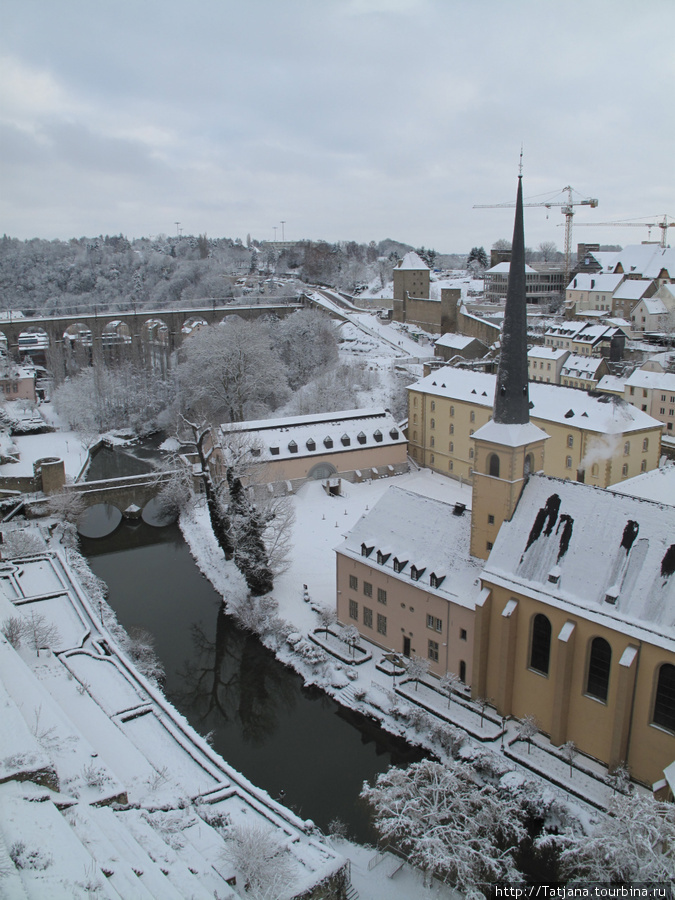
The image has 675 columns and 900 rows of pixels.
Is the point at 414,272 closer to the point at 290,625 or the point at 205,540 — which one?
the point at 205,540

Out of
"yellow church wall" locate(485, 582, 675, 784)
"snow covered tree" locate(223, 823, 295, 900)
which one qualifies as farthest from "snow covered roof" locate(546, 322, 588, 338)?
"snow covered tree" locate(223, 823, 295, 900)

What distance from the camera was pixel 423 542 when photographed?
26.1 meters

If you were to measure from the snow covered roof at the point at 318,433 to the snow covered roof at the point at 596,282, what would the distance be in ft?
164

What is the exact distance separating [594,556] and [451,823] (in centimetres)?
882

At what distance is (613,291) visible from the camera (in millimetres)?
84625

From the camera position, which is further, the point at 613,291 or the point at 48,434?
the point at 613,291

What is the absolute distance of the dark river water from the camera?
20.8m

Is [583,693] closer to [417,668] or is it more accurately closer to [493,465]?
[417,668]

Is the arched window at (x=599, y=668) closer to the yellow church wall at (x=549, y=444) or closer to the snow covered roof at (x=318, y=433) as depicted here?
the yellow church wall at (x=549, y=444)

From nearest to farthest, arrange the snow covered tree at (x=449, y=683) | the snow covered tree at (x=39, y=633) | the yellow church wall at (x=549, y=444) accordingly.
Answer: the snow covered tree at (x=449, y=683) → the snow covered tree at (x=39, y=633) → the yellow church wall at (x=549, y=444)

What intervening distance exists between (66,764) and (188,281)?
10161 centimetres

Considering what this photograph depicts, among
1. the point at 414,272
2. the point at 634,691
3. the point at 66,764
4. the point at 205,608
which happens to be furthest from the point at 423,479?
the point at 414,272

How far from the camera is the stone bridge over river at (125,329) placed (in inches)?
2827

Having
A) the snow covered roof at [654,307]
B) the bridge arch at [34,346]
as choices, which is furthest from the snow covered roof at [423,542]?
the bridge arch at [34,346]
